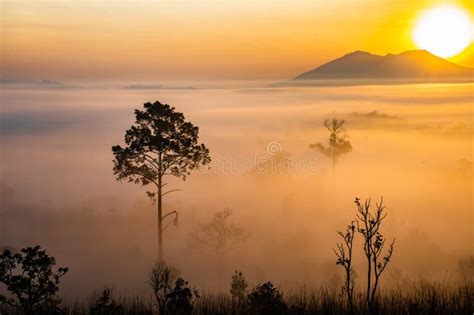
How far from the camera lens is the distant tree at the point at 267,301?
59.1 feet

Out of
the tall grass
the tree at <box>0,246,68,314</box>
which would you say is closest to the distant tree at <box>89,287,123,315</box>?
the tall grass

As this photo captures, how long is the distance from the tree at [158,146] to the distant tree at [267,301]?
24.8m

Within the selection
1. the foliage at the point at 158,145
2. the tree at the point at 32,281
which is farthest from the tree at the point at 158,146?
the tree at the point at 32,281

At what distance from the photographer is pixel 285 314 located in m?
18.0

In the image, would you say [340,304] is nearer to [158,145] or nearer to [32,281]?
[32,281]

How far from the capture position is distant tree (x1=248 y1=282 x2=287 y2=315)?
709 inches

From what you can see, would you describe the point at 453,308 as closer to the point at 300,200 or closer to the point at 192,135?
the point at 192,135

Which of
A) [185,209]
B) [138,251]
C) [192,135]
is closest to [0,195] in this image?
[185,209]

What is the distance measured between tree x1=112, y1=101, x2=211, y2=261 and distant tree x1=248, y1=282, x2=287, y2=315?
24.8 meters

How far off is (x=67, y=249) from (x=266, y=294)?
322 feet

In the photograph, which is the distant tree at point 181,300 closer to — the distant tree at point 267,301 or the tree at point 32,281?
the distant tree at point 267,301

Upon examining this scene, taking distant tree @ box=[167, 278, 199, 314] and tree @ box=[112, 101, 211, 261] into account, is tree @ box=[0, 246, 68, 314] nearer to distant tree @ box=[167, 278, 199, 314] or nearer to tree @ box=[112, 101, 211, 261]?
distant tree @ box=[167, 278, 199, 314]

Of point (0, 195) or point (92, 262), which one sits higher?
point (0, 195)

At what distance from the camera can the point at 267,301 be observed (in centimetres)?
1844
